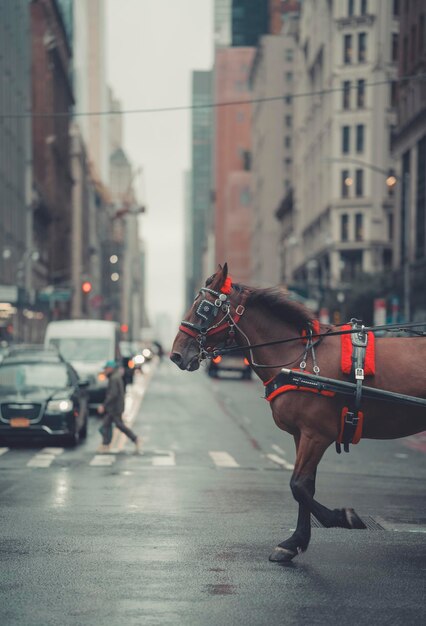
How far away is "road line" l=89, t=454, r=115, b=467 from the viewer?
18455 millimetres

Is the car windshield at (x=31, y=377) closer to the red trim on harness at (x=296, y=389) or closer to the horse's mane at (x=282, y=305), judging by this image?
the horse's mane at (x=282, y=305)

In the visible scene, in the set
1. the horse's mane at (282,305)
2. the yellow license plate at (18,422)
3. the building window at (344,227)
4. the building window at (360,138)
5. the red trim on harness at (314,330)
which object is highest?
the building window at (360,138)

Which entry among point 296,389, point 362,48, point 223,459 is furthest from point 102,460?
point 362,48

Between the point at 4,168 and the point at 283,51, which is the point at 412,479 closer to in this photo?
the point at 4,168

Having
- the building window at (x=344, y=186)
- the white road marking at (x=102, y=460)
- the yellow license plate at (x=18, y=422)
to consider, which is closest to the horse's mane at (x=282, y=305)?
the white road marking at (x=102, y=460)

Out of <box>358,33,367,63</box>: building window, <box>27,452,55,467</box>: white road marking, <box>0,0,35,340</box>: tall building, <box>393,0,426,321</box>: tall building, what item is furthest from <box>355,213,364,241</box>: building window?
<box>27,452,55,467</box>: white road marking

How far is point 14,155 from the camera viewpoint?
86125 mm

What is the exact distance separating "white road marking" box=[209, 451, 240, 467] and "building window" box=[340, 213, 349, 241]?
78.9 m

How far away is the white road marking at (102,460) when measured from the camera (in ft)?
60.6

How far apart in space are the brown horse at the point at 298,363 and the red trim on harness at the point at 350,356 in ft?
0.22

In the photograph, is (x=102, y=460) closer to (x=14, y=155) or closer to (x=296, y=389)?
(x=296, y=389)

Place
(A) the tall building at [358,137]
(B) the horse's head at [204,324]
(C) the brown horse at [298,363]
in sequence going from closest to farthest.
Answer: (C) the brown horse at [298,363] < (B) the horse's head at [204,324] < (A) the tall building at [358,137]

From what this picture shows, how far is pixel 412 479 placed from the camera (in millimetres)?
17016

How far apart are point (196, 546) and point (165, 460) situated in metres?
9.80
